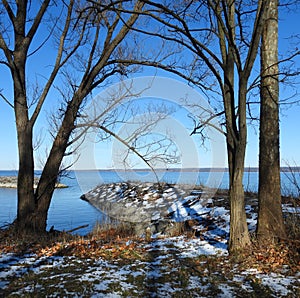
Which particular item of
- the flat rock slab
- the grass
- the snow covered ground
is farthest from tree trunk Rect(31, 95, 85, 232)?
the flat rock slab

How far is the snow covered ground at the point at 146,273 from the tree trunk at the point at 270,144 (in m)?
0.88

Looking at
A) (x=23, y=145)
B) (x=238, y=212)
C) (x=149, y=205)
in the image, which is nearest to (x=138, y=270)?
→ (x=238, y=212)

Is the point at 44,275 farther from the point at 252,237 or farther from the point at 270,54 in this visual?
the point at 270,54

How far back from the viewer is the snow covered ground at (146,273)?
130 inches

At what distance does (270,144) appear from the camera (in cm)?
509

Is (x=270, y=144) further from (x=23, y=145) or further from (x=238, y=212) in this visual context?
(x=23, y=145)

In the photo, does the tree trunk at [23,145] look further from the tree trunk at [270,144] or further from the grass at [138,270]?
the tree trunk at [270,144]

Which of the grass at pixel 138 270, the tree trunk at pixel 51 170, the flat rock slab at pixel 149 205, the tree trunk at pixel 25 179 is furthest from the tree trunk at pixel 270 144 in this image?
the tree trunk at pixel 25 179

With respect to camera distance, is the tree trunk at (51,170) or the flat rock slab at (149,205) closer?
the tree trunk at (51,170)

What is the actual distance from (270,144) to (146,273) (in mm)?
2903

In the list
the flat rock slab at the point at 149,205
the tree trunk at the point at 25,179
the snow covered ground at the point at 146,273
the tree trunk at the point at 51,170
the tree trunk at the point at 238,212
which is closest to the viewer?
the snow covered ground at the point at 146,273

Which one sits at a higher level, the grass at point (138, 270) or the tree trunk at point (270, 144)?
the tree trunk at point (270, 144)

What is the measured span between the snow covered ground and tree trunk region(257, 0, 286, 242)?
88 centimetres

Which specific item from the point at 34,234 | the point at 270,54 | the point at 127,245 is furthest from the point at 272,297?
the point at 34,234
